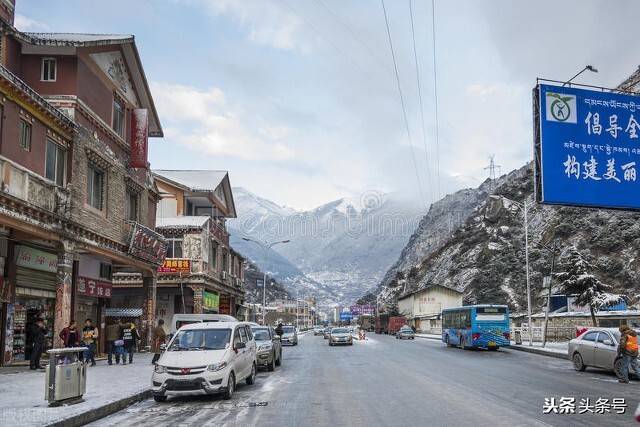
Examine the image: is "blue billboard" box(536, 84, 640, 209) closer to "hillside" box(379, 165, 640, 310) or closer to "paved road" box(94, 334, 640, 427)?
"paved road" box(94, 334, 640, 427)

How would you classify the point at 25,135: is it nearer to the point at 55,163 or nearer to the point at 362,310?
the point at 55,163

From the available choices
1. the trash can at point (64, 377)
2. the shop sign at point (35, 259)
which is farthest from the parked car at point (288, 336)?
the trash can at point (64, 377)

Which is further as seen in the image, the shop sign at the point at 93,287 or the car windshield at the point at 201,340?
the shop sign at the point at 93,287

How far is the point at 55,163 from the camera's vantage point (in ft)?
66.8

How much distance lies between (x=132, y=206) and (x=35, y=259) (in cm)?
715

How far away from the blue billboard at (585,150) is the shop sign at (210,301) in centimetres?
2706

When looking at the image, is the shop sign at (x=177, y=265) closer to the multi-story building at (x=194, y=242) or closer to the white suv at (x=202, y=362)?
the multi-story building at (x=194, y=242)

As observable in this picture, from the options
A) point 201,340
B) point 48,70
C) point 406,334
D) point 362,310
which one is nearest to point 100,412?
point 201,340

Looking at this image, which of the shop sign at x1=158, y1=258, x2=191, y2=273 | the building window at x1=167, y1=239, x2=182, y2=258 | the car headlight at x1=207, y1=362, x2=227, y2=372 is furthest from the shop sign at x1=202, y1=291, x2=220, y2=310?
the car headlight at x1=207, y1=362, x2=227, y2=372

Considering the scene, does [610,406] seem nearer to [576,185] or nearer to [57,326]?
[576,185]

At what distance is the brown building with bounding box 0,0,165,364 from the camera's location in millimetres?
17672

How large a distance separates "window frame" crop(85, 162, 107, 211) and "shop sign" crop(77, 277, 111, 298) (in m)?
3.78

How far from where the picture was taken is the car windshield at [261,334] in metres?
22.2

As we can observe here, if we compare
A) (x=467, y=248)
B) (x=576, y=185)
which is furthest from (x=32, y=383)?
(x=467, y=248)
